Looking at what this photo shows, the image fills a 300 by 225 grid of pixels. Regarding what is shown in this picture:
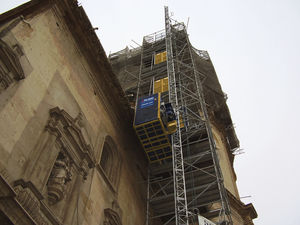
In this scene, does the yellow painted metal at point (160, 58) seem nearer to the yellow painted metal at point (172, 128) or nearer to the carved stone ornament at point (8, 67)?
the yellow painted metal at point (172, 128)

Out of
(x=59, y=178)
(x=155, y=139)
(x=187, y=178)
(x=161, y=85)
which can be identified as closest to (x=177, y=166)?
(x=187, y=178)

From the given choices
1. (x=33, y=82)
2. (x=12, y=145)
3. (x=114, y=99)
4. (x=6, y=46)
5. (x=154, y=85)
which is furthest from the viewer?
(x=154, y=85)

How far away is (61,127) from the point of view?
10.4 m

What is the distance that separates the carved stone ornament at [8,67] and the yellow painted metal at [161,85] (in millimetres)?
13423

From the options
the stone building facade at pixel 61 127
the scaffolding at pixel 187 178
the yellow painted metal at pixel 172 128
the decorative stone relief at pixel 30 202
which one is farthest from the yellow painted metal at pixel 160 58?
the decorative stone relief at pixel 30 202

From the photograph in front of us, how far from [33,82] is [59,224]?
421 centimetres

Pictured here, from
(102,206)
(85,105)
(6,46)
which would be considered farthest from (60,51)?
(102,206)

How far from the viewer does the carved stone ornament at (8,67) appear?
8.45m

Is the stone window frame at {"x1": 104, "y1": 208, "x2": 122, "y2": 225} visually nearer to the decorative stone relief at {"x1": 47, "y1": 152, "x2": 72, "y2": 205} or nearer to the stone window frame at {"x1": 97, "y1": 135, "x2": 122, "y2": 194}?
the stone window frame at {"x1": 97, "y1": 135, "x2": 122, "y2": 194}

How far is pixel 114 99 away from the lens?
1572 cm

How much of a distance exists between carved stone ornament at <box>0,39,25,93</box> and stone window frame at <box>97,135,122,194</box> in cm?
596

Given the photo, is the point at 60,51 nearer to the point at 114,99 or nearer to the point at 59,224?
the point at 114,99

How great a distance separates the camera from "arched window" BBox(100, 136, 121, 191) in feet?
45.0

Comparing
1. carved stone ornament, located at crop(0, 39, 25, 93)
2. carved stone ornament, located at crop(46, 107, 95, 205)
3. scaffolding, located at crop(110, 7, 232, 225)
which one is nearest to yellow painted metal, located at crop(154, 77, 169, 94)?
scaffolding, located at crop(110, 7, 232, 225)
